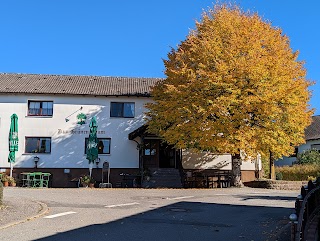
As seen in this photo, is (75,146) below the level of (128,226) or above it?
above

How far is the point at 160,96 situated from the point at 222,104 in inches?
208

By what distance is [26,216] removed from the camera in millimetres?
11320

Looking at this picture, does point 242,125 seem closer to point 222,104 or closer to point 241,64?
point 222,104

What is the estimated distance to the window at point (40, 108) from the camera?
28906 millimetres

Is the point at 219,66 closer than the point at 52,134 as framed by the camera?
Yes

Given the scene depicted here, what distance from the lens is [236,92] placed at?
2184 centimetres

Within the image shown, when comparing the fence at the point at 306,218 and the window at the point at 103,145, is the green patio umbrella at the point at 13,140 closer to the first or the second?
the window at the point at 103,145

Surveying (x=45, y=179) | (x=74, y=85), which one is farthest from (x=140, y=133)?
(x=45, y=179)

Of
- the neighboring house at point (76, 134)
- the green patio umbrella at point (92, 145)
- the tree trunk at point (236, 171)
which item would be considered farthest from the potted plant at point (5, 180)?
the tree trunk at point (236, 171)

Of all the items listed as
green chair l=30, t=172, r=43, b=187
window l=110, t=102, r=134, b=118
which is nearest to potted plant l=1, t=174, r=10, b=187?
green chair l=30, t=172, r=43, b=187

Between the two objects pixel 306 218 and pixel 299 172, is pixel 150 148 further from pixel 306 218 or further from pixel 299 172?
pixel 306 218

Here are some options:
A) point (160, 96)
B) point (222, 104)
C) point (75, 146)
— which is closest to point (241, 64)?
point (222, 104)

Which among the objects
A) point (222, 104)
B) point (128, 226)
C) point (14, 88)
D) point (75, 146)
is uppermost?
point (14, 88)

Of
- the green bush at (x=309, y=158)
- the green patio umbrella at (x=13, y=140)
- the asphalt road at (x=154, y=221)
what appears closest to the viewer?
the asphalt road at (x=154, y=221)
